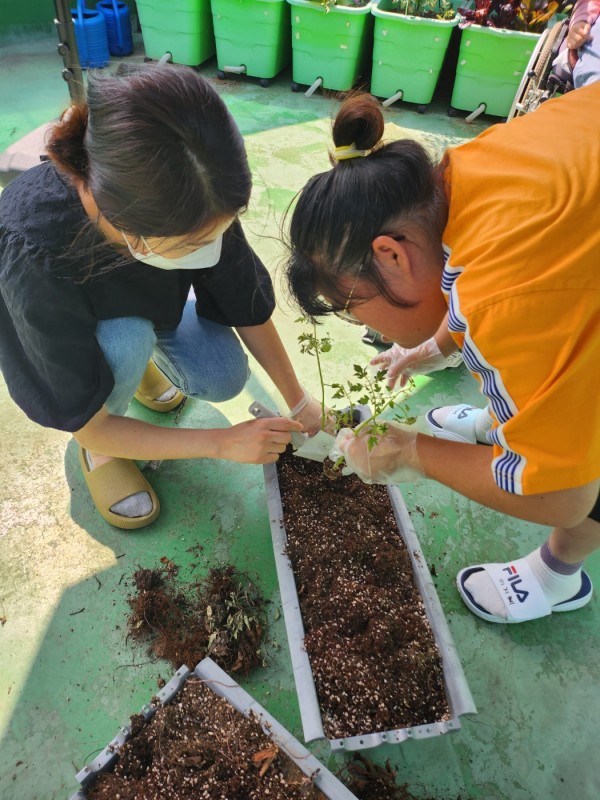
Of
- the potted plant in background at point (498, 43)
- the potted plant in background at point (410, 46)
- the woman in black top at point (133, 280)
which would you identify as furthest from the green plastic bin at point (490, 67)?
the woman in black top at point (133, 280)

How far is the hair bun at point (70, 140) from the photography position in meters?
0.90

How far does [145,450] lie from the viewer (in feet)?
4.18

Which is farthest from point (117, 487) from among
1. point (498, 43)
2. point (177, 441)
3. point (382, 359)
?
point (498, 43)

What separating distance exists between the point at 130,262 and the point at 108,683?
97cm

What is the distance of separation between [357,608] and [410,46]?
369 centimetres

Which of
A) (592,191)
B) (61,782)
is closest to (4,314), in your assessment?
(61,782)

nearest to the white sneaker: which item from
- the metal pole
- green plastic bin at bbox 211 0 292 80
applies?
the metal pole

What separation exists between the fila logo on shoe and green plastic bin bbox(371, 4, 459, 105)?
343cm

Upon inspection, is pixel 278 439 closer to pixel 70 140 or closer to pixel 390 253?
pixel 390 253

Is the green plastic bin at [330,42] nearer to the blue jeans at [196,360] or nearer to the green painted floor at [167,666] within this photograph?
the green painted floor at [167,666]

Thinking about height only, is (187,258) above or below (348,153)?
below

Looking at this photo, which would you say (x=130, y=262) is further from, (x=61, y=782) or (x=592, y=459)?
(x=61, y=782)

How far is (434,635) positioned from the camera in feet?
3.86

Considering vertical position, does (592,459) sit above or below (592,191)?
below
